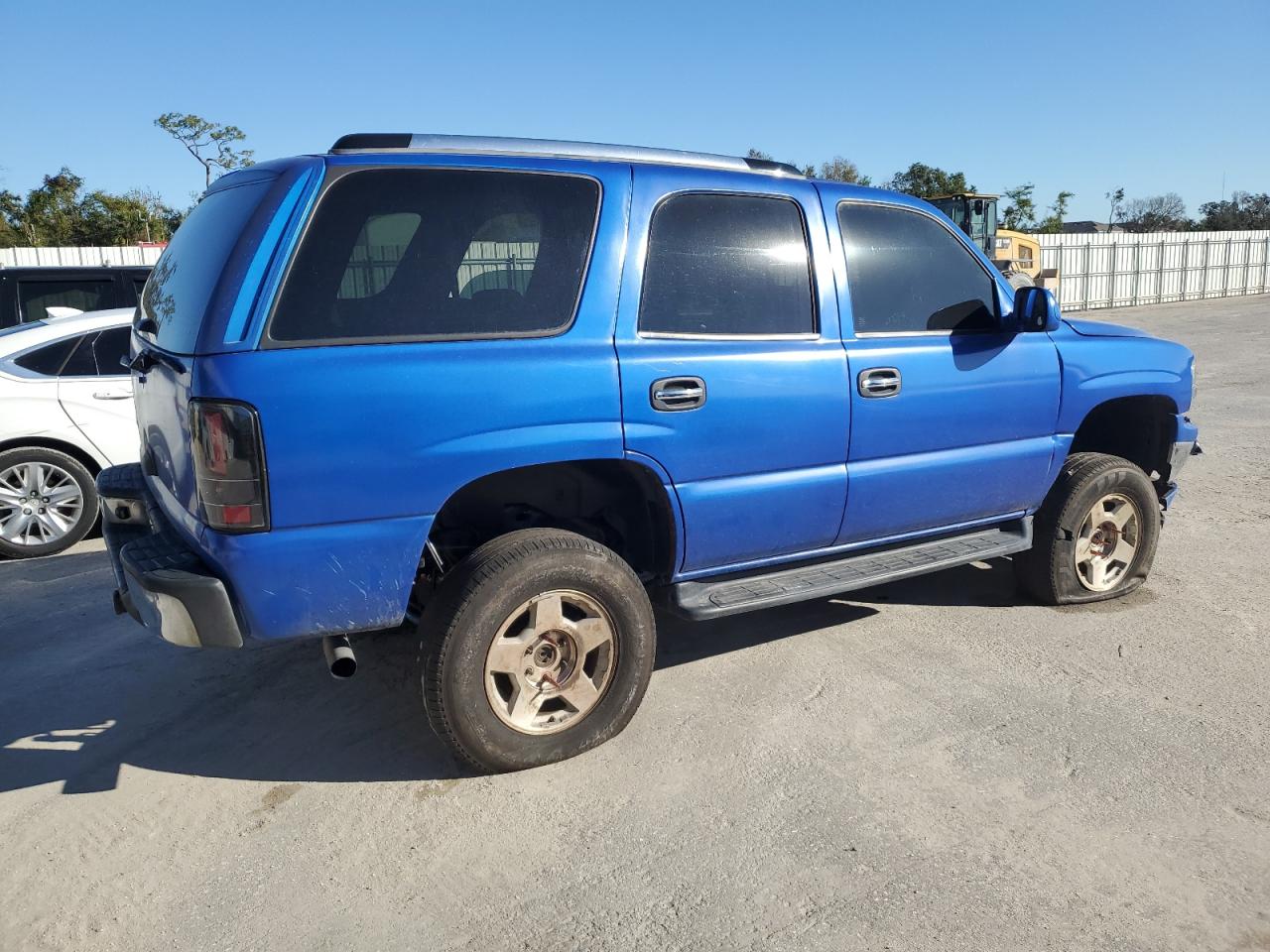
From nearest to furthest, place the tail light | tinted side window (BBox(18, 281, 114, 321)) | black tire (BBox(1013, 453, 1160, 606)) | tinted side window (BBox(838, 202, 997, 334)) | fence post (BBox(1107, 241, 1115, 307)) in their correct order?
the tail light, tinted side window (BBox(838, 202, 997, 334)), black tire (BBox(1013, 453, 1160, 606)), tinted side window (BBox(18, 281, 114, 321)), fence post (BBox(1107, 241, 1115, 307))

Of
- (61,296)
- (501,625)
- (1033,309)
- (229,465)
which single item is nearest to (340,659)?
(501,625)

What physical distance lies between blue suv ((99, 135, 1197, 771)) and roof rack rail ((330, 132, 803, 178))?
17 millimetres

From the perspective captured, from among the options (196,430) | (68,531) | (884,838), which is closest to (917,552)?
(884,838)

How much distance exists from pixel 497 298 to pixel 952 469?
6.96 feet

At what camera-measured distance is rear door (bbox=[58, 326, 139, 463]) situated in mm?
6508

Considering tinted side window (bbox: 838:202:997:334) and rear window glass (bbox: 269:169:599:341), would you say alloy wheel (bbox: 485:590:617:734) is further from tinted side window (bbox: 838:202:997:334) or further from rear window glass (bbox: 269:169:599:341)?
tinted side window (bbox: 838:202:997:334)

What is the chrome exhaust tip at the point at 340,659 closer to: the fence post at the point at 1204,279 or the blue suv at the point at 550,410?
the blue suv at the point at 550,410

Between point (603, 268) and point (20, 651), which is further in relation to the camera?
point (20, 651)

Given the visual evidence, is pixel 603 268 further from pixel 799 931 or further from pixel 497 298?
pixel 799 931

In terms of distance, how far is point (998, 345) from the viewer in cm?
432

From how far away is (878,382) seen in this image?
13.0 ft

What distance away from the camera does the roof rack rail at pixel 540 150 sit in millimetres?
3234

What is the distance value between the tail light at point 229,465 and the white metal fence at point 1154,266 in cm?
2945

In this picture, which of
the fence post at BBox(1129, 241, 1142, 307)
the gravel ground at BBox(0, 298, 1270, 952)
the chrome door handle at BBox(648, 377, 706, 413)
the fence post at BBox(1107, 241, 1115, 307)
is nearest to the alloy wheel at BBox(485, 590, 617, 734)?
the gravel ground at BBox(0, 298, 1270, 952)
